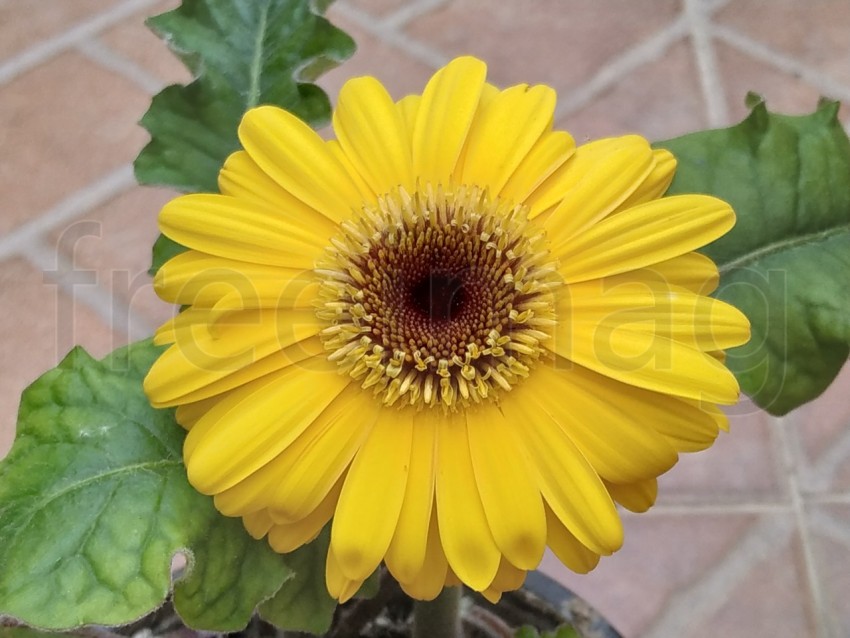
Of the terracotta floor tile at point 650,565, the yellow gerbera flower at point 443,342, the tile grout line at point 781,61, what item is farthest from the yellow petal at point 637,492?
the tile grout line at point 781,61

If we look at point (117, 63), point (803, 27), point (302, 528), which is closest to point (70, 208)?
point (117, 63)

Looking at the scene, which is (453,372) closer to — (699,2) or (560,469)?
(560,469)

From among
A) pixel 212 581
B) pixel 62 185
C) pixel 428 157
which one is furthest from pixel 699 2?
pixel 212 581

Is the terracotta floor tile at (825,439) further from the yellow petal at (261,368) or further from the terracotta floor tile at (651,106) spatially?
the yellow petal at (261,368)

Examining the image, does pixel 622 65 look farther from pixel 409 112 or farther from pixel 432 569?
pixel 432 569

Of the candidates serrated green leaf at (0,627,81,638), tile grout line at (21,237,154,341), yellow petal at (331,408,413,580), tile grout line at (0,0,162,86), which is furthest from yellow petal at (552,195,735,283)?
tile grout line at (0,0,162,86)
